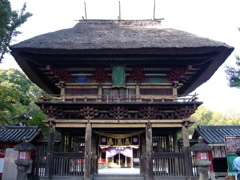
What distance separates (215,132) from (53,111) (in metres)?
9.99

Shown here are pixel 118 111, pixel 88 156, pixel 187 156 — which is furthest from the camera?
pixel 118 111

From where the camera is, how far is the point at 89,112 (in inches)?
382

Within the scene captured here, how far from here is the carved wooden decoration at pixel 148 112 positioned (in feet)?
31.6

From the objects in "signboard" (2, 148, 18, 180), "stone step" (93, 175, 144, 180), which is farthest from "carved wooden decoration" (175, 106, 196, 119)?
"signboard" (2, 148, 18, 180)

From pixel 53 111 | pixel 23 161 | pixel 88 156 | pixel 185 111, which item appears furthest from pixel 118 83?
pixel 23 161

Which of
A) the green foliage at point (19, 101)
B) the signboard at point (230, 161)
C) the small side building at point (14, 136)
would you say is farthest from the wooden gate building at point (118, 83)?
the signboard at point (230, 161)

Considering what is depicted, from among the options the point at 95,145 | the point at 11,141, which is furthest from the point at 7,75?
the point at 95,145

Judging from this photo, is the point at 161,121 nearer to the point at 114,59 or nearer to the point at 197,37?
the point at 114,59

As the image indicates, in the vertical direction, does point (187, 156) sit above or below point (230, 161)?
above

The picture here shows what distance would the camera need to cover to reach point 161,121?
9781mm

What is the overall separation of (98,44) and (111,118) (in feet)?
12.4

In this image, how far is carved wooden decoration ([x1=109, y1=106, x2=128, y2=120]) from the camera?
9633 millimetres

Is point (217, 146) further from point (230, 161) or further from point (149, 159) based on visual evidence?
point (149, 159)

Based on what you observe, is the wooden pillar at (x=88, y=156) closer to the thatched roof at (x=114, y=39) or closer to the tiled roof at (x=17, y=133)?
the tiled roof at (x=17, y=133)
